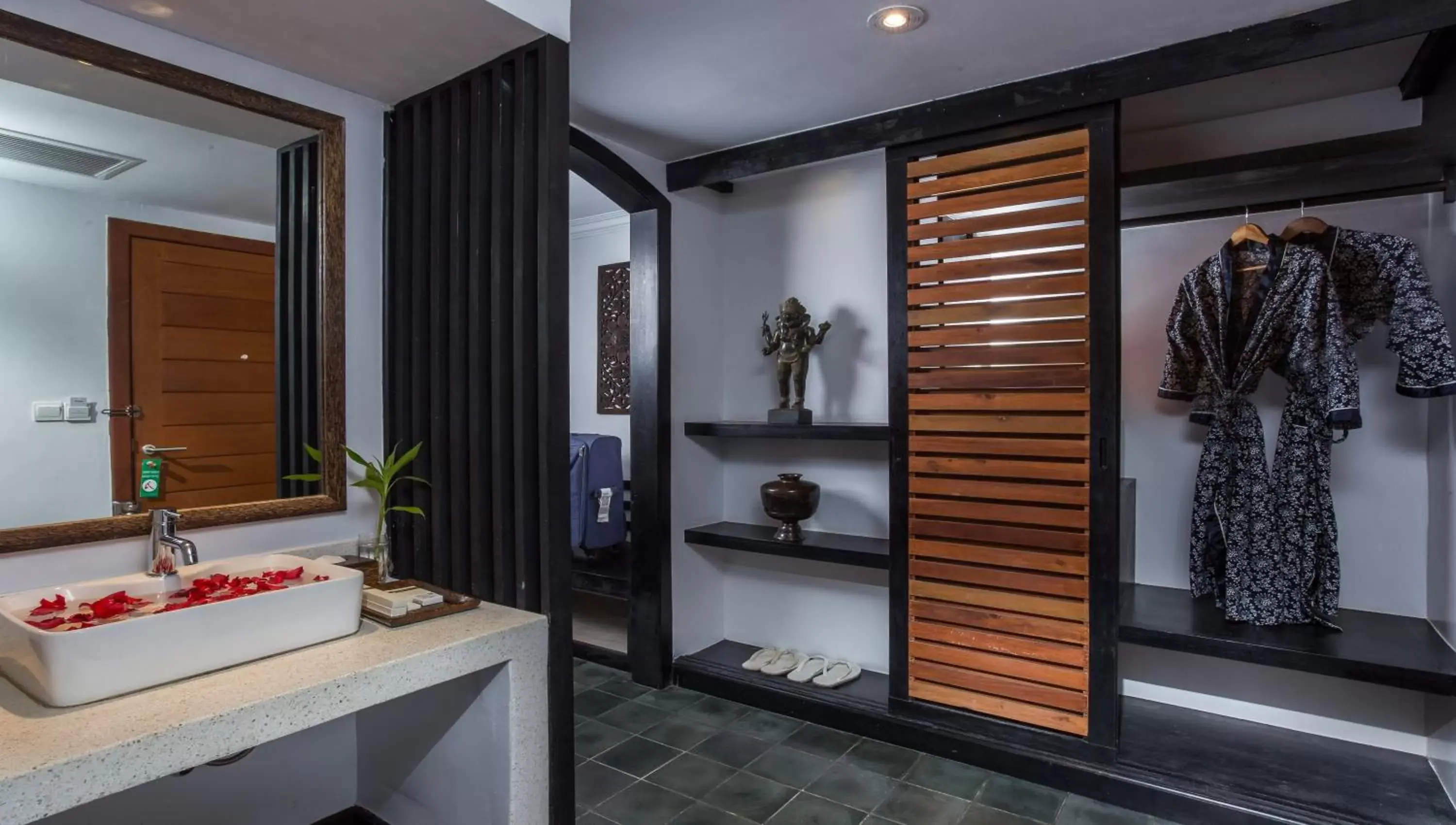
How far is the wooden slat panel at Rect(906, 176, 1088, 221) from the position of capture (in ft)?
7.85

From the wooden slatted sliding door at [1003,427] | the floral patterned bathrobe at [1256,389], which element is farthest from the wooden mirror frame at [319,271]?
the floral patterned bathrobe at [1256,389]

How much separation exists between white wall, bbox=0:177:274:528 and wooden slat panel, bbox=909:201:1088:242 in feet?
7.60

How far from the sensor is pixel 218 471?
182 cm

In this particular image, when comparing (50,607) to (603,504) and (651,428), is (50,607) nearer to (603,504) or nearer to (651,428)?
(651,428)

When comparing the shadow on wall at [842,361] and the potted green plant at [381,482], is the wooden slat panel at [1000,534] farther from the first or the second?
the potted green plant at [381,482]

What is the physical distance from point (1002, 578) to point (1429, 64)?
77.8 inches

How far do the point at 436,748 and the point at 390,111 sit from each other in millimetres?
1740

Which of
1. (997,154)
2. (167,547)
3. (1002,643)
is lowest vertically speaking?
(1002,643)

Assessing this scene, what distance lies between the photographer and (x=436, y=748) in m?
1.81

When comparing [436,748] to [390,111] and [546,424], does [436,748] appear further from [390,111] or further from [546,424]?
[390,111]

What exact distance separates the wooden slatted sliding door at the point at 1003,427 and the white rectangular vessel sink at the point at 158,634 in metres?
1.89

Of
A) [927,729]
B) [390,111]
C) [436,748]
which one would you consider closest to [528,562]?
[436,748]

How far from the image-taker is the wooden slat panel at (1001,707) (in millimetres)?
2400

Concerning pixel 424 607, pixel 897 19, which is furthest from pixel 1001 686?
pixel 897 19
